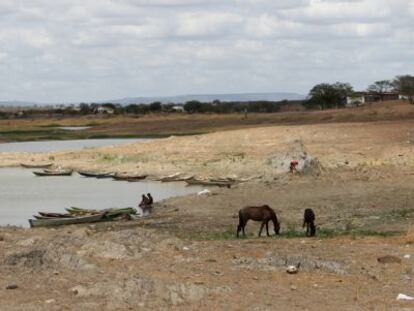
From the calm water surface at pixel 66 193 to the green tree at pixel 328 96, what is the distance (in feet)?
259

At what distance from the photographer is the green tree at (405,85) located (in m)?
113

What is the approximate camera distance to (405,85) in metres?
117

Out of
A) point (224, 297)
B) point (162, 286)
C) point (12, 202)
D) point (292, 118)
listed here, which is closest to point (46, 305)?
point (162, 286)

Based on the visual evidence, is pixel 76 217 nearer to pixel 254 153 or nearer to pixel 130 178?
pixel 130 178

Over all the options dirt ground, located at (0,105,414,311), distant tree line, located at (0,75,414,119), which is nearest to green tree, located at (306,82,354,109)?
distant tree line, located at (0,75,414,119)

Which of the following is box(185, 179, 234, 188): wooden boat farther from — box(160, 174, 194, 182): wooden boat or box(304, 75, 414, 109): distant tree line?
box(304, 75, 414, 109): distant tree line

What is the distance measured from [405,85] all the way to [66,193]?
279 feet

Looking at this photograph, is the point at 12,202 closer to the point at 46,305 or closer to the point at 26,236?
the point at 26,236

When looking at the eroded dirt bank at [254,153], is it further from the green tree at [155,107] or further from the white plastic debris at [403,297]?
the green tree at [155,107]

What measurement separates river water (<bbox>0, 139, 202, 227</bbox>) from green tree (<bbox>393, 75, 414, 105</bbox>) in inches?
2578

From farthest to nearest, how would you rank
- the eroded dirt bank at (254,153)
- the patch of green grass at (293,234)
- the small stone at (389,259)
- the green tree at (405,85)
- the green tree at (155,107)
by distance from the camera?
the green tree at (155,107) → the green tree at (405,85) → the eroded dirt bank at (254,153) → the patch of green grass at (293,234) → the small stone at (389,259)

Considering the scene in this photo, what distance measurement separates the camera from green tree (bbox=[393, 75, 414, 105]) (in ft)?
372

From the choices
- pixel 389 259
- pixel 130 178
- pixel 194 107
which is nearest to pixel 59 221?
pixel 389 259

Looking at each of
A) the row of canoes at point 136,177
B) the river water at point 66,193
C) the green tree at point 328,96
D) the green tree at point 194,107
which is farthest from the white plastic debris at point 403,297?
the green tree at point 194,107
